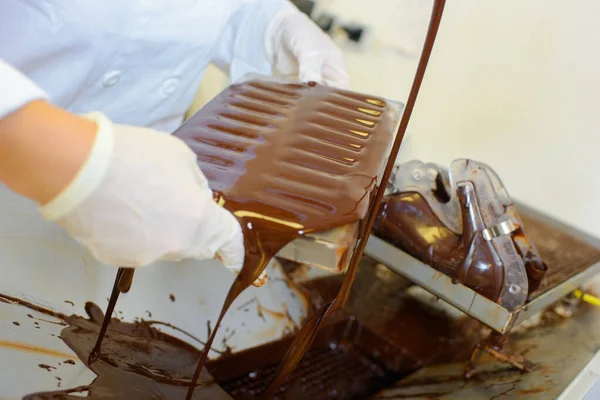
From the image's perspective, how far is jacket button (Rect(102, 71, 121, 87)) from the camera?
117 cm

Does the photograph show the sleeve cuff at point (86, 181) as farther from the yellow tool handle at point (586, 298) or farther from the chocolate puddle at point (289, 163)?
the yellow tool handle at point (586, 298)

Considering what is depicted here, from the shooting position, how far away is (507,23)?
1.82 metres

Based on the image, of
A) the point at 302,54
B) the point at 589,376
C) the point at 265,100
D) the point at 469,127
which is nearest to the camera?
the point at 265,100

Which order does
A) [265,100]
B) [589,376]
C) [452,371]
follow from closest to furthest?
1. [265,100]
2. [589,376]
3. [452,371]

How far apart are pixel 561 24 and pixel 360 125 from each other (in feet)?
3.51

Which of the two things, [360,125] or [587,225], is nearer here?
[360,125]

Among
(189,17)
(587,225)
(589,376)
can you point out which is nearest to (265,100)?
(189,17)

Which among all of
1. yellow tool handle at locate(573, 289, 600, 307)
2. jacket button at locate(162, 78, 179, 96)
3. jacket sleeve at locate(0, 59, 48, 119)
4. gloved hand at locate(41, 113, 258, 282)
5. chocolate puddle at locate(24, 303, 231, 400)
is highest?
jacket sleeve at locate(0, 59, 48, 119)

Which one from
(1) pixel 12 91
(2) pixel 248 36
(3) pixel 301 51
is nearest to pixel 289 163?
(1) pixel 12 91

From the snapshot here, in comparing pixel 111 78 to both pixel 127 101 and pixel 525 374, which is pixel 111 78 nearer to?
pixel 127 101

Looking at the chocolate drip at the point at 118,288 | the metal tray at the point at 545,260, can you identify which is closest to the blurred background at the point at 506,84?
the metal tray at the point at 545,260

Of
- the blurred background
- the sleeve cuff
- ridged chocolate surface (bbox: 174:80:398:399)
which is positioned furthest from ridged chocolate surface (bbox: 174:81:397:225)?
the blurred background

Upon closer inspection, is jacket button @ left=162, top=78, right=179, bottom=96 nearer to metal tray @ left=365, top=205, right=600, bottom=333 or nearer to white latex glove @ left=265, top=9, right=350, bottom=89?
white latex glove @ left=265, top=9, right=350, bottom=89

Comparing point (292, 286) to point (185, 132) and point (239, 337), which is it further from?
point (185, 132)
